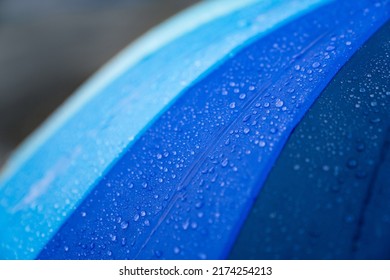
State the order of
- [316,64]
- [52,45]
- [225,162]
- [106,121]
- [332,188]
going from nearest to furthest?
[332,188], [225,162], [316,64], [106,121], [52,45]

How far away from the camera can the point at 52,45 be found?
5754mm

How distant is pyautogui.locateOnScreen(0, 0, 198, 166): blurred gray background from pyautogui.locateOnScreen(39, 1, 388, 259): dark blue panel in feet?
10.6

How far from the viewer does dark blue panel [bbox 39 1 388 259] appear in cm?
89

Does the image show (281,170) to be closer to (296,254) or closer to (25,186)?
(296,254)

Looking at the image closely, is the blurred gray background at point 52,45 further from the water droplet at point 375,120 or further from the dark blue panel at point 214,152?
the water droplet at point 375,120

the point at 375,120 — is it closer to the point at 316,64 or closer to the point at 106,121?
the point at 316,64

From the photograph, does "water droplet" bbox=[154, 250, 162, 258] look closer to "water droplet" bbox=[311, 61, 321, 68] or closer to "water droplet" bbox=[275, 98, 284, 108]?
"water droplet" bbox=[275, 98, 284, 108]

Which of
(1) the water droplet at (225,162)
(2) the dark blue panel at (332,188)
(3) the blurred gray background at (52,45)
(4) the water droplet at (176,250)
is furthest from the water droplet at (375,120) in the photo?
(3) the blurred gray background at (52,45)

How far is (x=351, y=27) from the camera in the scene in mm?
1116

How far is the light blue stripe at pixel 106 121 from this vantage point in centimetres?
121

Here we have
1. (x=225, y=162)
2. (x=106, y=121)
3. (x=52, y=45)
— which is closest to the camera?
(x=225, y=162)

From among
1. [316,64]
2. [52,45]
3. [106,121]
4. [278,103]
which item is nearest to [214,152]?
[278,103]

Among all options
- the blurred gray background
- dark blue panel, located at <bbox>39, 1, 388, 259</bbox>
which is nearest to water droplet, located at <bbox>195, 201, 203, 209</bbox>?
dark blue panel, located at <bbox>39, 1, 388, 259</bbox>

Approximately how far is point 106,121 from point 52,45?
476 centimetres
